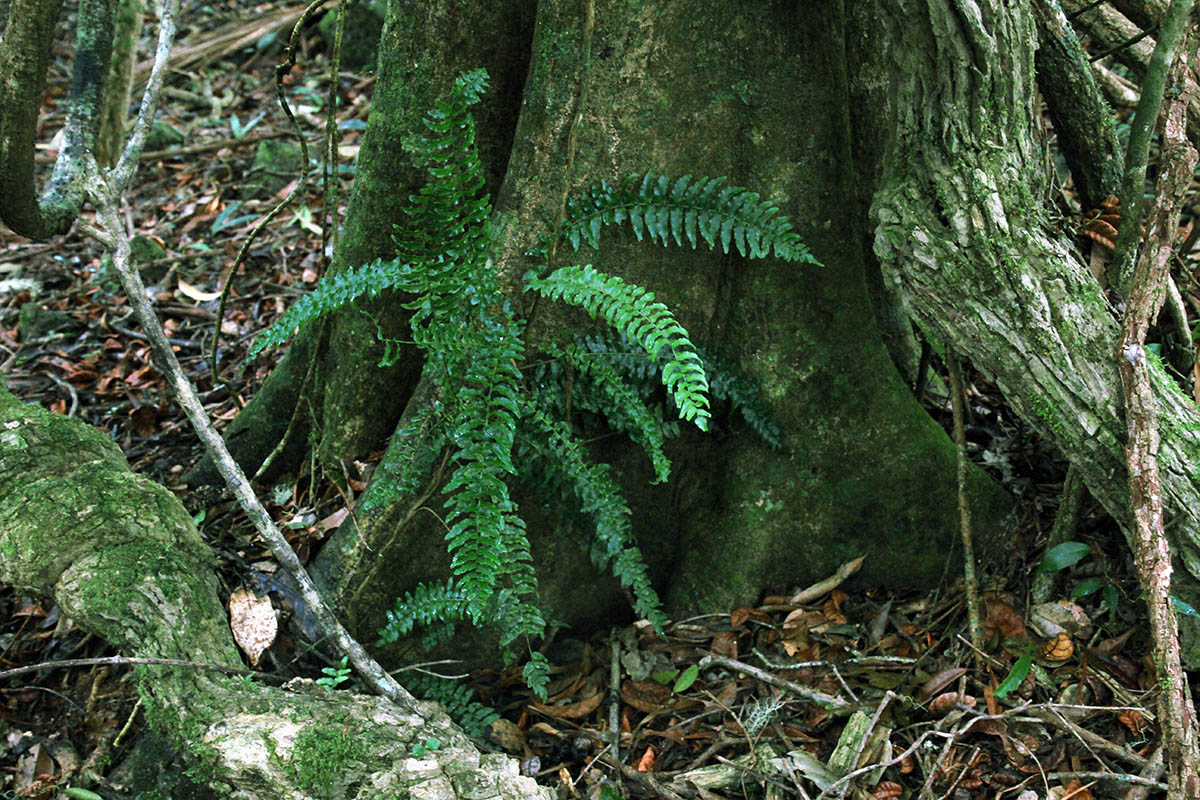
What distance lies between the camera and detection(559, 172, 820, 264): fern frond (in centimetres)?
297

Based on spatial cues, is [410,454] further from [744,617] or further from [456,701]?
[744,617]

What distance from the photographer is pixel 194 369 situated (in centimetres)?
516

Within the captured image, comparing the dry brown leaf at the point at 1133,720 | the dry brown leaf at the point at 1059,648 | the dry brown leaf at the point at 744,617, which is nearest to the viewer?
the dry brown leaf at the point at 1133,720

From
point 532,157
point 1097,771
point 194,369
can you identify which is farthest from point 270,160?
point 1097,771

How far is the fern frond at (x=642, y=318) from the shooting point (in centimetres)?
269

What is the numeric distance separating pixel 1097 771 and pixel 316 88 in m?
7.18

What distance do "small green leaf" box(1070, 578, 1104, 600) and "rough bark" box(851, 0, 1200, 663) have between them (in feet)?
1.01

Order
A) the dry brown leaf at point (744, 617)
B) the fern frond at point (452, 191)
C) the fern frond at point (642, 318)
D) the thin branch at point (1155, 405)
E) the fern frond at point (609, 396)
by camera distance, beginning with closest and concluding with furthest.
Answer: the thin branch at point (1155, 405), the fern frond at point (642, 318), the fern frond at point (452, 191), the fern frond at point (609, 396), the dry brown leaf at point (744, 617)

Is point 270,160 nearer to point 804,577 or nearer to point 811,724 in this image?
point 804,577

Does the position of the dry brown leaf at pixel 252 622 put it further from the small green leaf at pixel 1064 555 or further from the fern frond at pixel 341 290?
the small green leaf at pixel 1064 555

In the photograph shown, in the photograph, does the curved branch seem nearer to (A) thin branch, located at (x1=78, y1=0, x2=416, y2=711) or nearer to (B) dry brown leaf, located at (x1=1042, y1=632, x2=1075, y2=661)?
(A) thin branch, located at (x1=78, y1=0, x2=416, y2=711)

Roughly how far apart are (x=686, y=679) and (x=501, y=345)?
1.37m

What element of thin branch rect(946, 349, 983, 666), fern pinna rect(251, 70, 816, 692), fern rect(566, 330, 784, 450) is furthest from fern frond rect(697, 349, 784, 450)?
thin branch rect(946, 349, 983, 666)

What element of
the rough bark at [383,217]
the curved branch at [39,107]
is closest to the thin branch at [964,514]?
the rough bark at [383,217]
